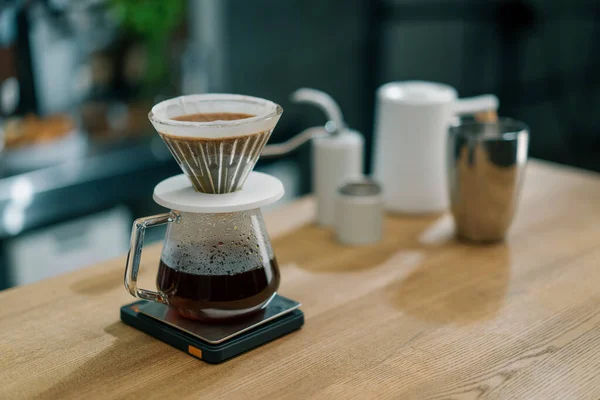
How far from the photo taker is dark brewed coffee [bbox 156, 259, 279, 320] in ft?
3.18

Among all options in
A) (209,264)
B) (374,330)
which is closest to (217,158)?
(209,264)

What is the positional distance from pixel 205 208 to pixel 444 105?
76cm

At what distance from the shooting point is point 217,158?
942mm

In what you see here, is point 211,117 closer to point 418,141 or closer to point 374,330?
point 374,330

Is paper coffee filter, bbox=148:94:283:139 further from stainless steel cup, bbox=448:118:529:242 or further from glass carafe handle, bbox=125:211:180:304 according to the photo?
stainless steel cup, bbox=448:118:529:242

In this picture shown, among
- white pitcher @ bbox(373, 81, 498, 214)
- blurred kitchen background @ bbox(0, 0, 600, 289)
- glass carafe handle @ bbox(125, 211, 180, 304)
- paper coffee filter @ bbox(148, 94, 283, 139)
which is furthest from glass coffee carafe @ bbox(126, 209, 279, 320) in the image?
blurred kitchen background @ bbox(0, 0, 600, 289)

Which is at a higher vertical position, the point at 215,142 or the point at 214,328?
the point at 215,142

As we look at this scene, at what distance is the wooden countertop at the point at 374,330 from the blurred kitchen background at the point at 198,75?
3.72 feet

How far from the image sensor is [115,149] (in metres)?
2.54

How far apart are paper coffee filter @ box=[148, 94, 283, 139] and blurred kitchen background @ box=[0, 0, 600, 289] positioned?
1.37 m

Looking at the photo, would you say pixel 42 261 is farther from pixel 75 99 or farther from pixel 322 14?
pixel 322 14

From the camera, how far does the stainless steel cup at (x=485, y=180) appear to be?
1.33 metres

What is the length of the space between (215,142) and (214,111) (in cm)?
14

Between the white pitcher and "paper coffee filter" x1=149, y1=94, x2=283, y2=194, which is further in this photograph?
the white pitcher
